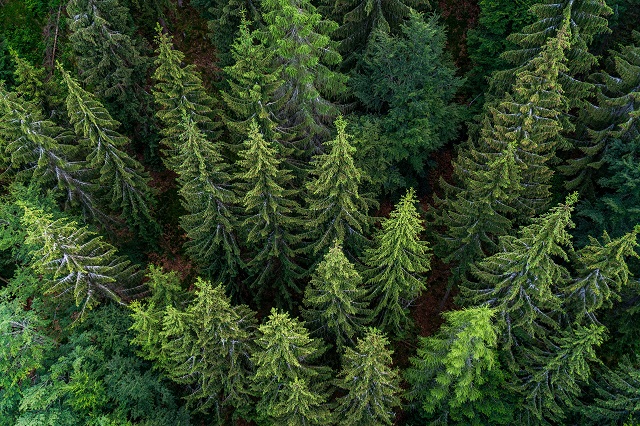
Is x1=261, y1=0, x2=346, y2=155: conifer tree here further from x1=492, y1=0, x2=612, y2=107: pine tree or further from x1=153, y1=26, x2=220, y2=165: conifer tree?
x1=492, y1=0, x2=612, y2=107: pine tree

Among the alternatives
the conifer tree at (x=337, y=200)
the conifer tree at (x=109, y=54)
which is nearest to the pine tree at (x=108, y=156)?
the conifer tree at (x=109, y=54)

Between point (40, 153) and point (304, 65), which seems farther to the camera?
point (40, 153)

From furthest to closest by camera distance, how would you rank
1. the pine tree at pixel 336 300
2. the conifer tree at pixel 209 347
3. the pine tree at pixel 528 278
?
1. the pine tree at pixel 336 300
2. the conifer tree at pixel 209 347
3. the pine tree at pixel 528 278

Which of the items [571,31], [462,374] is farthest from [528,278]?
[571,31]

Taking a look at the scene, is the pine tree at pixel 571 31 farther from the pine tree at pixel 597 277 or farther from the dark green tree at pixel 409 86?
the pine tree at pixel 597 277

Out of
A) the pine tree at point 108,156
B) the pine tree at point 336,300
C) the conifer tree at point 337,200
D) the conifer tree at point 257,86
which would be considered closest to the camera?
the pine tree at point 336,300

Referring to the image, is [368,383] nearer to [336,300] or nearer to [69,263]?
[336,300]
